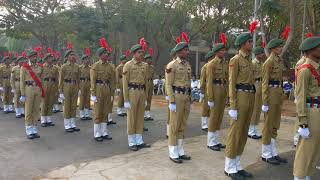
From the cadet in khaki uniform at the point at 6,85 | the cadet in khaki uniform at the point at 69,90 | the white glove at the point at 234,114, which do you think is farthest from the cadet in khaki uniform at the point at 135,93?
the cadet in khaki uniform at the point at 6,85

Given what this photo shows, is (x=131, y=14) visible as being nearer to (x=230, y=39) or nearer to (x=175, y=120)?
(x=230, y=39)

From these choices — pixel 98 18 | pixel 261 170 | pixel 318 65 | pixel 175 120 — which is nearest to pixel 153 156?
pixel 175 120

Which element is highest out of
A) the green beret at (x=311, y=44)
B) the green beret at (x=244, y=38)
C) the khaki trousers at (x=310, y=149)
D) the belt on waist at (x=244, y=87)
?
the green beret at (x=244, y=38)

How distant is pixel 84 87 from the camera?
12359mm

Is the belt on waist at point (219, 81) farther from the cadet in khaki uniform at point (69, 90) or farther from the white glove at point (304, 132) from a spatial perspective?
the cadet in khaki uniform at point (69, 90)

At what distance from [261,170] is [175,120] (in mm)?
1768

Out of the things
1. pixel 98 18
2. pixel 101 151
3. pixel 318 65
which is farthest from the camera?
pixel 98 18

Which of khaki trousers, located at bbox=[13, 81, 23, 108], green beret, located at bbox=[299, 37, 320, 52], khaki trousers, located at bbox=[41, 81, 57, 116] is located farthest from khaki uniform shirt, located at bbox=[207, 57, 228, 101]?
khaki trousers, located at bbox=[13, 81, 23, 108]

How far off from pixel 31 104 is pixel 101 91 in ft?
5.89

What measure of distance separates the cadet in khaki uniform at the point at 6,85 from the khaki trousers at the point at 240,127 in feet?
35.7

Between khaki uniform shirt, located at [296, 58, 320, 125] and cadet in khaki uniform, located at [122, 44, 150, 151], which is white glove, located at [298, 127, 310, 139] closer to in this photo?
khaki uniform shirt, located at [296, 58, 320, 125]

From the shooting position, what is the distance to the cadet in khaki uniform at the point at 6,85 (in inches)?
586

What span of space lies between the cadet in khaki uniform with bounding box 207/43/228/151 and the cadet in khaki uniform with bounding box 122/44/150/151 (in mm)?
1443

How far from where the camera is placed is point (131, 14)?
78.4 ft
